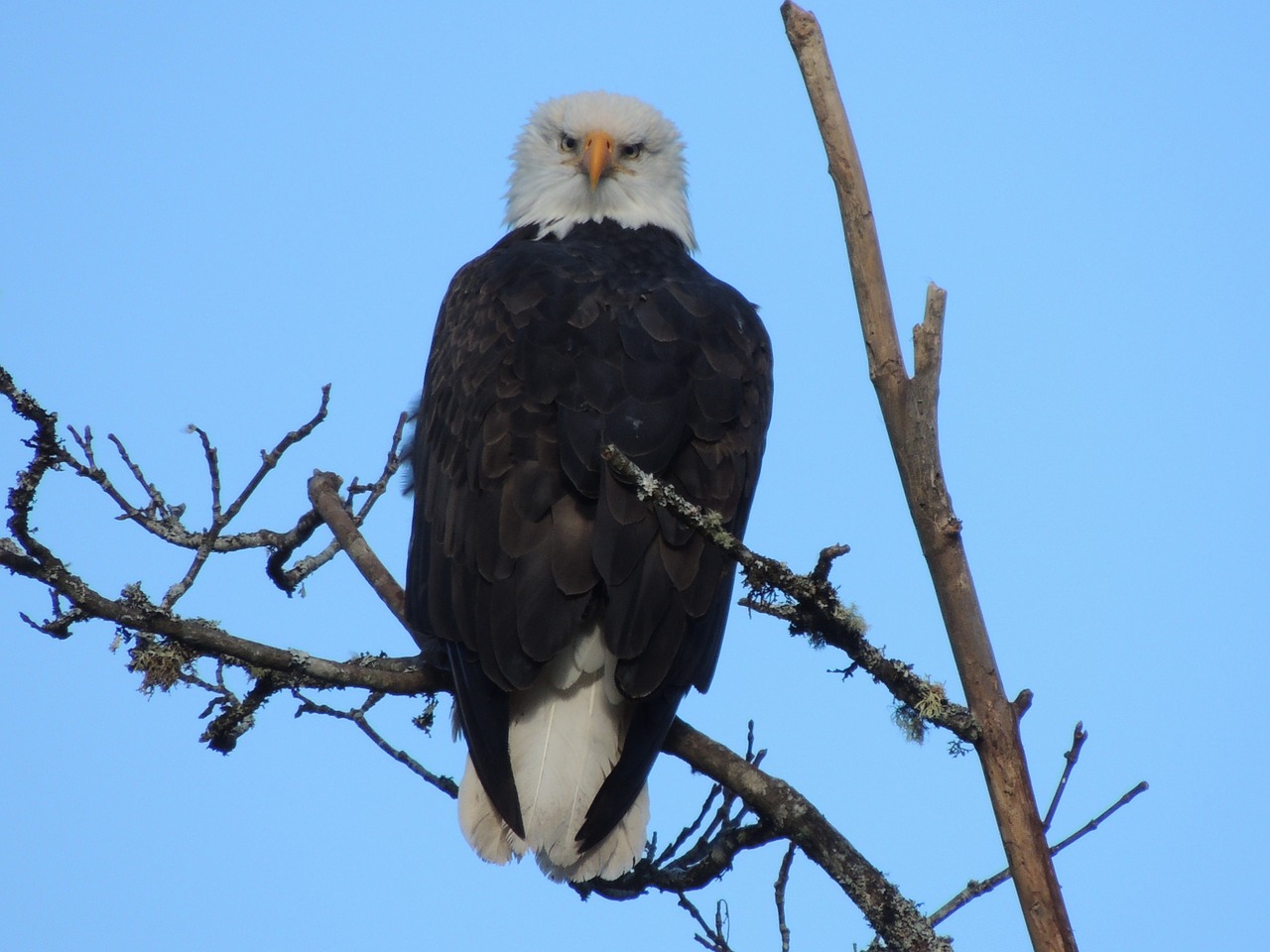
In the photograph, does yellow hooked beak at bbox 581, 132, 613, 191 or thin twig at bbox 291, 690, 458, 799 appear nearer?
thin twig at bbox 291, 690, 458, 799

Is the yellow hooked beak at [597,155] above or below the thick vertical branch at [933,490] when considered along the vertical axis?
above

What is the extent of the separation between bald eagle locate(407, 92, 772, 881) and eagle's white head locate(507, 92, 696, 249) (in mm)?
1083

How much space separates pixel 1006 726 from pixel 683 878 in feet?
4.36

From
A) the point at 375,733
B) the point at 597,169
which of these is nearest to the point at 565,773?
the point at 375,733

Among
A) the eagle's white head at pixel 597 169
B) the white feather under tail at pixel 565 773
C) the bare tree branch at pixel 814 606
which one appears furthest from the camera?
the eagle's white head at pixel 597 169

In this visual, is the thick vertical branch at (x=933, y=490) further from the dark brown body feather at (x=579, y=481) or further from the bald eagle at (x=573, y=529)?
the dark brown body feather at (x=579, y=481)

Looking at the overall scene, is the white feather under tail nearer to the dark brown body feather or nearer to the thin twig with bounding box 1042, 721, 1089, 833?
the dark brown body feather

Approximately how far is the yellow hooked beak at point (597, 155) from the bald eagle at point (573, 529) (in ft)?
3.34

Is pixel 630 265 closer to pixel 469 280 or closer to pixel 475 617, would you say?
pixel 469 280

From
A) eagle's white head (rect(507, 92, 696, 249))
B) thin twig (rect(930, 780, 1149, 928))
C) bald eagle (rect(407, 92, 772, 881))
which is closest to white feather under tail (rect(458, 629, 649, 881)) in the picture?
bald eagle (rect(407, 92, 772, 881))

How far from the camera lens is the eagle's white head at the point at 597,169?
6.06 metres

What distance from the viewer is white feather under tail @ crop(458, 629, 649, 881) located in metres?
3.88

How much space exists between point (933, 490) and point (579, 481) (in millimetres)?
1280

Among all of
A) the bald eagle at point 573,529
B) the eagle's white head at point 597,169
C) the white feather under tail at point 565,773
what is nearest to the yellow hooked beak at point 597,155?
the eagle's white head at point 597,169
